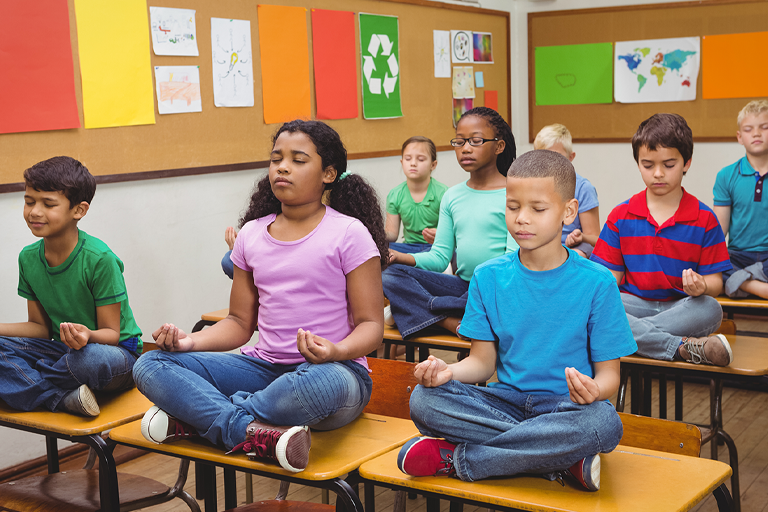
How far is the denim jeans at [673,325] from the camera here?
85.0 inches

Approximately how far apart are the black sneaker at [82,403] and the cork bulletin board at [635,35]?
3.98 meters

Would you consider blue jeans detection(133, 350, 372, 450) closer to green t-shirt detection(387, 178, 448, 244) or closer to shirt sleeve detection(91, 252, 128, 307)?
shirt sleeve detection(91, 252, 128, 307)

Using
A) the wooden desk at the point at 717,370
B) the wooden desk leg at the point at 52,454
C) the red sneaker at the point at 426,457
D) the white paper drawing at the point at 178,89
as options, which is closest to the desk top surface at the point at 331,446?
the red sneaker at the point at 426,457

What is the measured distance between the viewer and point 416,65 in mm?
4438

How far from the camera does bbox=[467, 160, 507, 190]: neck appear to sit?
268 cm

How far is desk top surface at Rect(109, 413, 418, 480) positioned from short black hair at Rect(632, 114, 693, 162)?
130 centimetres

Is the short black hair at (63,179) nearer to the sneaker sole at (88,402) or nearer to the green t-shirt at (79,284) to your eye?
the green t-shirt at (79,284)

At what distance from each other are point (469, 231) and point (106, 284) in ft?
3.89

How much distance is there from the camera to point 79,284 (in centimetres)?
210

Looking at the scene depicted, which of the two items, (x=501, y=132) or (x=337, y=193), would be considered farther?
(x=501, y=132)

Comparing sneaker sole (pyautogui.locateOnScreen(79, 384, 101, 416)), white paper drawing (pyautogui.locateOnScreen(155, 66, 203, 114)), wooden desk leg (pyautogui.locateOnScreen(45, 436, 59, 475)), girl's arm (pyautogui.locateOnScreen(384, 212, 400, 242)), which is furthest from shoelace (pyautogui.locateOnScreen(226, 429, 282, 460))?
girl's arm (pyautogui.locateOnScreen(384, 212, 400, 242))

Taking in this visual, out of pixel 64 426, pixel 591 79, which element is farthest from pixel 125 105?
pixel 591 79

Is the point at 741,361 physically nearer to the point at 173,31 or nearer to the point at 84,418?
the point at 84,418

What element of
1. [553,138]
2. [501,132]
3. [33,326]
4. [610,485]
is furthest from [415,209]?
[610,485]
